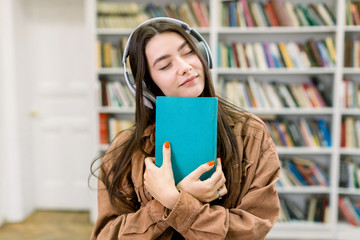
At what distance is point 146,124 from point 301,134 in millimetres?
2063

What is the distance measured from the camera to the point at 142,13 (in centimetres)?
264

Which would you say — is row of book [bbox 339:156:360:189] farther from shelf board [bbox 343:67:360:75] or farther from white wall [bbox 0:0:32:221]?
white wall [bbox 0:0:32:221]

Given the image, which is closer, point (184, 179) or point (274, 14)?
point (184, 179)

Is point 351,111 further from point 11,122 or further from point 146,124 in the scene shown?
point 11,122

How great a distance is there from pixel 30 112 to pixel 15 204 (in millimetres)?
929

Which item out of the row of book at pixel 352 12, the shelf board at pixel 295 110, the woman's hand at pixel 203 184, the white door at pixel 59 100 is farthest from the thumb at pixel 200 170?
the white door at pixel 59 100

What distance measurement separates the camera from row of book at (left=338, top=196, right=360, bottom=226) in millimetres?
2633

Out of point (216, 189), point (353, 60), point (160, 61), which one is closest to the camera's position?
point (216, 189)

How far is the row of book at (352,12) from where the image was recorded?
8.14 ft

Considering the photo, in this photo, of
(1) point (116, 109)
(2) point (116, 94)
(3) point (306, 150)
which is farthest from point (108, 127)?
(3) point (306, 150)

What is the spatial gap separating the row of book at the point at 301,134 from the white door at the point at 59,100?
1847mm

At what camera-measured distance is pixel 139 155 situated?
0.92m

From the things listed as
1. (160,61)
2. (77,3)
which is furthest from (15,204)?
(160,61)

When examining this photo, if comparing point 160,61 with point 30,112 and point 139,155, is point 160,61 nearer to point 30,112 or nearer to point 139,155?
point 139,155
